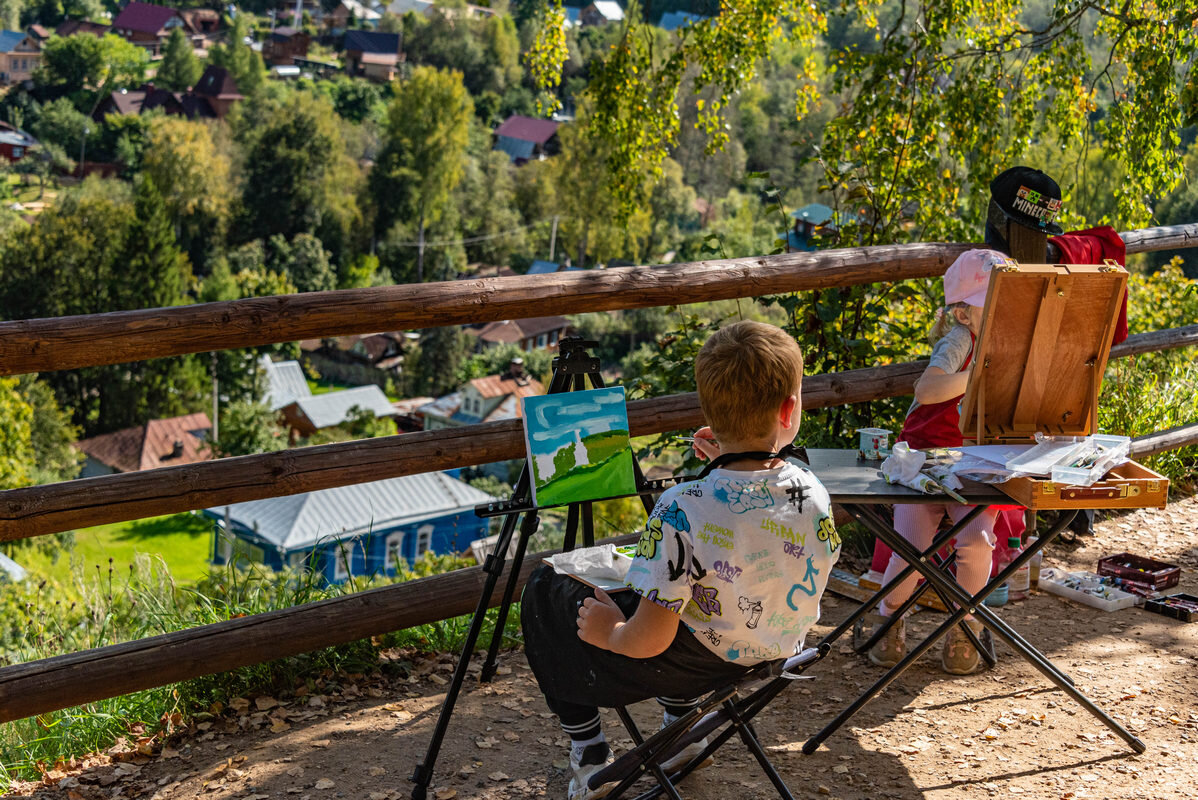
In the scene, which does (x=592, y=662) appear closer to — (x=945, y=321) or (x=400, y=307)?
(x=400, y=307)

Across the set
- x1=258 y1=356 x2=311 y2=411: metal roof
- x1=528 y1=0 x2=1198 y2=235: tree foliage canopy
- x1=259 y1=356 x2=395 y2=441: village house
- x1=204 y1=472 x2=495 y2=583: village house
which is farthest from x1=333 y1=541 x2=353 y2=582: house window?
x1=258 y1=356 x2=311 y2=411: metal roof

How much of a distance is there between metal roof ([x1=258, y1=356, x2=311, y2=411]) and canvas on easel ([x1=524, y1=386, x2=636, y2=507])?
A: 3629 centimetres

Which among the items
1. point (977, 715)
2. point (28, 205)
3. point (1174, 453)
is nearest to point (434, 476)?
point (1174, 453)

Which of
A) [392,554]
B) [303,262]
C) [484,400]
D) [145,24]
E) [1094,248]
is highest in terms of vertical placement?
[145,24]

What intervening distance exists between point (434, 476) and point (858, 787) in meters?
25.8

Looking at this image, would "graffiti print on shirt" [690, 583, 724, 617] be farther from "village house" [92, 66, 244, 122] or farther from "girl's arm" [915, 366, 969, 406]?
"village house" [92, 66, 244, 122]

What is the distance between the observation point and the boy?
1.96 m

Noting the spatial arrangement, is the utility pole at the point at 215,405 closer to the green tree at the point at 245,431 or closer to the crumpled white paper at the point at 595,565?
the green tree at the point at 245,431

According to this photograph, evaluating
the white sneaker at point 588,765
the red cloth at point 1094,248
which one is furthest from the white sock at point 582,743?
the red cloth at point 1094,248

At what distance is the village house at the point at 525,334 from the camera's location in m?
47.8

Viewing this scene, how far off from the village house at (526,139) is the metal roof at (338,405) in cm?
4246

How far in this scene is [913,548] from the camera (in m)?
2.68

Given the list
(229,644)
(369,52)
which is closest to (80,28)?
(369,52)

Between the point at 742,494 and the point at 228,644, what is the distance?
1.64 meters
